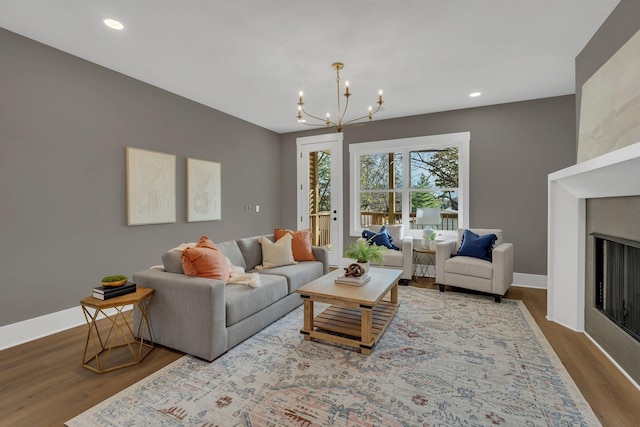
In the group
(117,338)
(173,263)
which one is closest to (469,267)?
(173,263)

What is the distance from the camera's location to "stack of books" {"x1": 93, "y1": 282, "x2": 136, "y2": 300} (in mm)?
2164

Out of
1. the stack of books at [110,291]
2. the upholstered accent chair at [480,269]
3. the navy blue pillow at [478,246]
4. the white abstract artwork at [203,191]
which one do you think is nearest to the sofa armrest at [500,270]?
the upholstered accent chair at [480,269]

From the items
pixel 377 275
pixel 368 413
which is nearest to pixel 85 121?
pixel 377 275

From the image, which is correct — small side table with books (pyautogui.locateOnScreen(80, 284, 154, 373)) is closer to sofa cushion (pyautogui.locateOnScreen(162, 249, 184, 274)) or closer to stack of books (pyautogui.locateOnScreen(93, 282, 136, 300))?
stack of books (pyautogui.locateOnScreen(93, 282, 136, 300))

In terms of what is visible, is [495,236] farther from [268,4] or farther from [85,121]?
[85,121]

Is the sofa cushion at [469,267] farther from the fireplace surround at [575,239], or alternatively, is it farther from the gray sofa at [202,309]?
the gray sofa at [202,309]

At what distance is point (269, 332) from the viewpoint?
283 cm

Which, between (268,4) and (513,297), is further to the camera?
(513,297)

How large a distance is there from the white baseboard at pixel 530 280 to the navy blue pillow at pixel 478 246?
100cm

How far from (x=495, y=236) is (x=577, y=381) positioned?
6.98 feet

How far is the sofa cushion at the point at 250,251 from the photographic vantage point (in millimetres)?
3669

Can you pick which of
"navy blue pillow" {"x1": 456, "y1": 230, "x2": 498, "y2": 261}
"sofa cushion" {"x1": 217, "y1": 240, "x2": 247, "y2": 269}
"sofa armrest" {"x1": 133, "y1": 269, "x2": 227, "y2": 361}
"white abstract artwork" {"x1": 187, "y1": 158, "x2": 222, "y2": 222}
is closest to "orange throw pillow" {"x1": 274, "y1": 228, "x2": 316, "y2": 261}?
"sofa cushion" {"x1": 217, "y1": 240, "x2": 247, "y2": 269}

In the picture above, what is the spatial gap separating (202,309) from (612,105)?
135 inches

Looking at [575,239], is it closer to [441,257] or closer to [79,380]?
[441,257]
